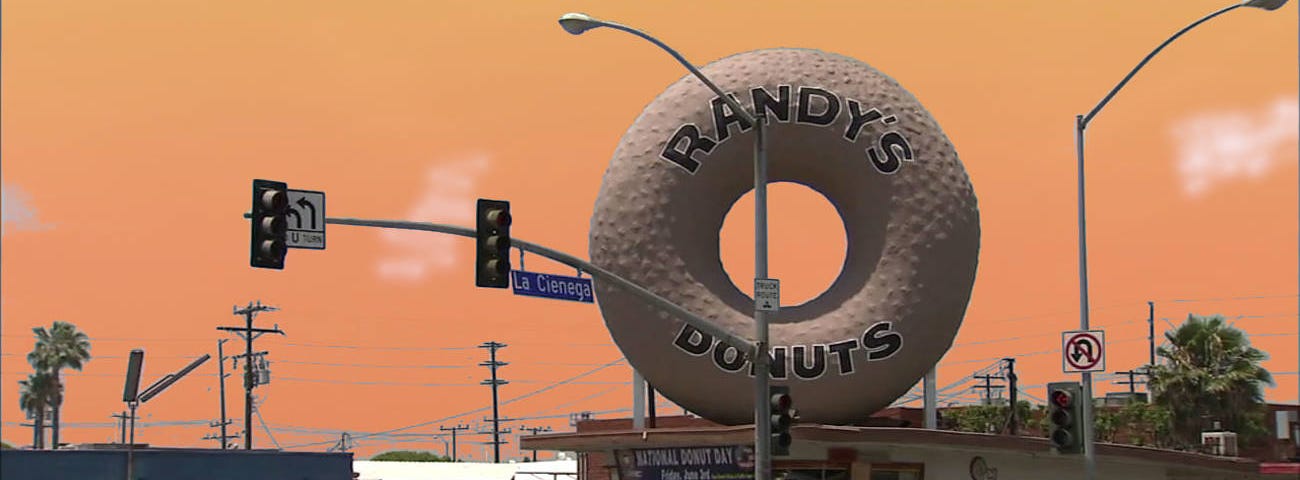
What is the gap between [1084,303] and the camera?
3022cm

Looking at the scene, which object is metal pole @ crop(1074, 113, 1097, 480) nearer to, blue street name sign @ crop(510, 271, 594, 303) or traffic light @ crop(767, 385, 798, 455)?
traffic light @ crop(767, 385, 798, 455)

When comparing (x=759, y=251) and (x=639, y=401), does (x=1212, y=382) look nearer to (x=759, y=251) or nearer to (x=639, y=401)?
(x=639, y=401)

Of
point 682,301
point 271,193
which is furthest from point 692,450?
point 271,193

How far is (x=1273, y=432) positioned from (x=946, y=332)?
1387 inches

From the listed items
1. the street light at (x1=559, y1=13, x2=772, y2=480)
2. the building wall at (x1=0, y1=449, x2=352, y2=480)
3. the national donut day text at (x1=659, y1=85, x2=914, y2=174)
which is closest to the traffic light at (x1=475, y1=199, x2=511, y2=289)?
the street light at (x1=559, y1=13, x2=772, y2=480)

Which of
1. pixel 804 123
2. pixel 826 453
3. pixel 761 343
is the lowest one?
pixel 826 453

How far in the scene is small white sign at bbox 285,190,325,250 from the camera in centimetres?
2392

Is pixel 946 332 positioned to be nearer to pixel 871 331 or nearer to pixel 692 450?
pixel 871 331

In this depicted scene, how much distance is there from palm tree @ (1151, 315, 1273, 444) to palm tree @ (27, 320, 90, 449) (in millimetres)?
87145

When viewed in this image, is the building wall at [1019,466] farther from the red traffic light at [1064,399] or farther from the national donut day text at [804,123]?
the red traffic light at [1064,399]

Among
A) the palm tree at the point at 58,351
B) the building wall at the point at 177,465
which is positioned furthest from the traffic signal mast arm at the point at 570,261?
the palm tree at the point at 58,351

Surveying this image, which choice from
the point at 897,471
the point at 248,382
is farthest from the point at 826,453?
the point at 248,382

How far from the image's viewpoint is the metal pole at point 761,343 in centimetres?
2655

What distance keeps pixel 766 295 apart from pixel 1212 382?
119 ft
